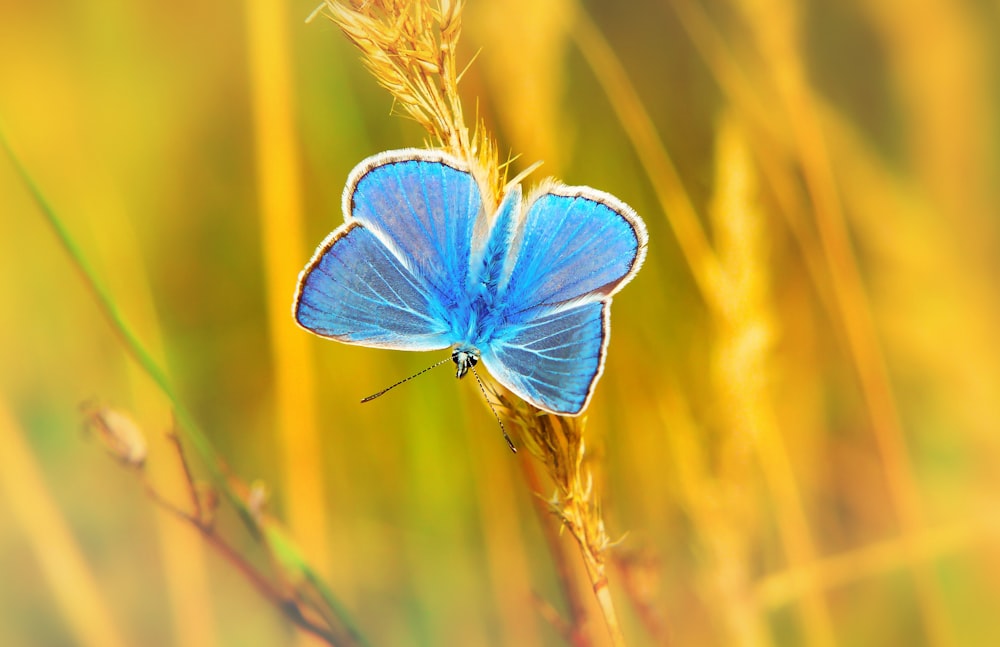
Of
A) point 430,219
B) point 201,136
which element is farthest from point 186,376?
point 430,219

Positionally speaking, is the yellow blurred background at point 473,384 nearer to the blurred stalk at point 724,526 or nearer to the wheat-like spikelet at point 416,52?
the blurred stalk at point 724,526

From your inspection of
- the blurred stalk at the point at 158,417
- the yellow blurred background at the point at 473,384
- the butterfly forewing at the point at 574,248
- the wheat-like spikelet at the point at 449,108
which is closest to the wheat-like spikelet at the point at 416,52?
the wheat-like spikelet at the point at 449,108

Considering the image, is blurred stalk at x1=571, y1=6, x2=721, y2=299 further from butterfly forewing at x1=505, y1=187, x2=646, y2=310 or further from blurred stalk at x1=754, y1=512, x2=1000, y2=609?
blurred stalk at x1=754, y1=512, x2=1000, y2=609

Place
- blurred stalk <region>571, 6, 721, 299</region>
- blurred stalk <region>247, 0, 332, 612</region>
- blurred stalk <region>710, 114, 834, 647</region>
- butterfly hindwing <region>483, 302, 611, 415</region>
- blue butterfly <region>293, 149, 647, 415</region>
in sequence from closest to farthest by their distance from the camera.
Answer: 1. butterfly hindwing <region>483, 302, 611, 415</region>
2. blue butterfly <region>293, 149, 647, 415</region>
3. blurred stalk <region>710, 114, 834, 647</region>
4. blurred stalk <region>571, 6, 721, 299</region>
5. blurred stalk <region>247, 0, 332, 612</region>

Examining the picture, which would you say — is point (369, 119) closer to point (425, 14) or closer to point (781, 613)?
point (425, 14)

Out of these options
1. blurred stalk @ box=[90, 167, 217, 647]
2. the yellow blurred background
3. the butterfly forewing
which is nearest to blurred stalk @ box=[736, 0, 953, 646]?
the yellow blurred background

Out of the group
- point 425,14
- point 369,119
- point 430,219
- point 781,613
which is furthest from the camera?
point 369,119
